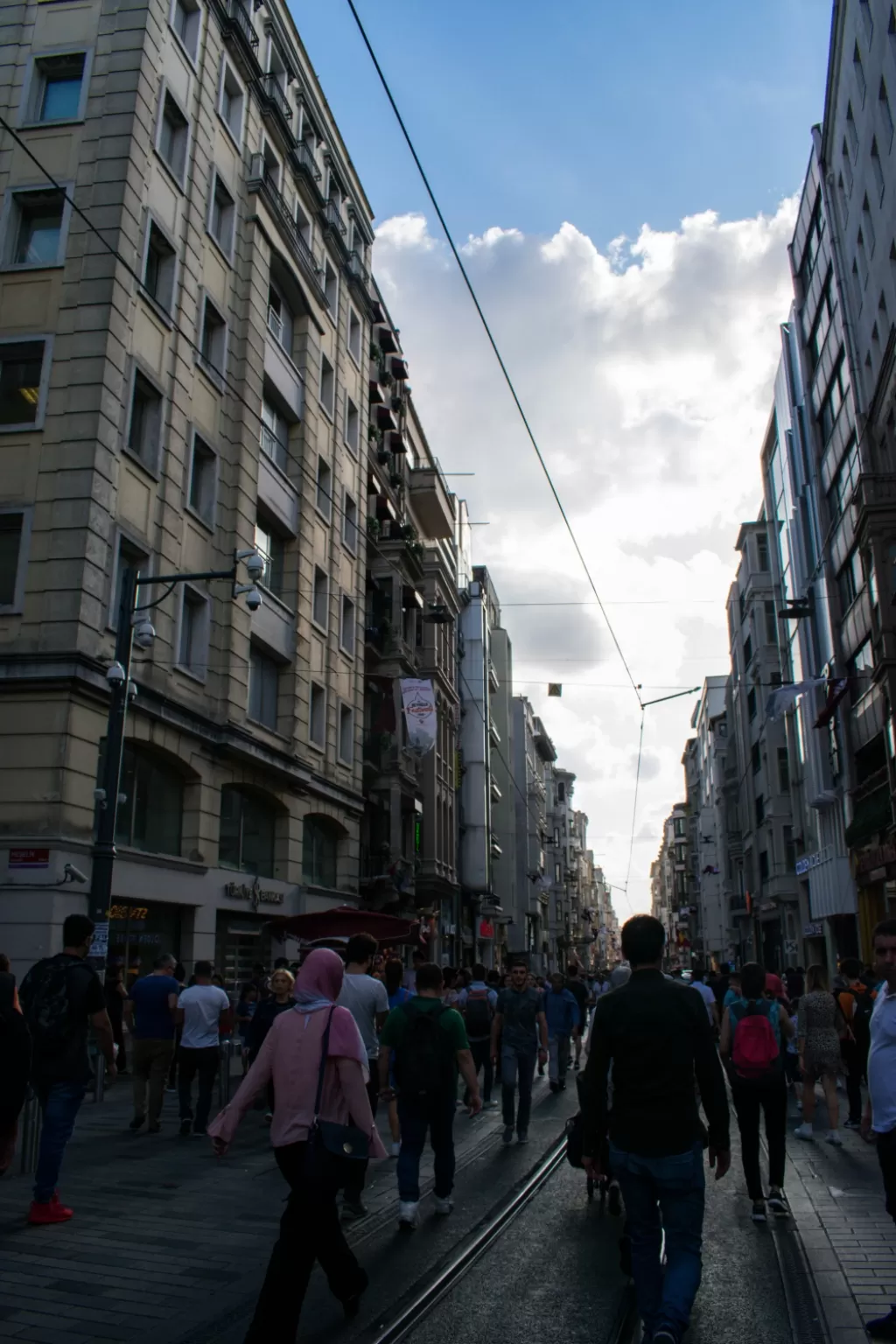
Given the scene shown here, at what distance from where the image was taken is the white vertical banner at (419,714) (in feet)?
102

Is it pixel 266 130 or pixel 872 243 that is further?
pixel 872 243

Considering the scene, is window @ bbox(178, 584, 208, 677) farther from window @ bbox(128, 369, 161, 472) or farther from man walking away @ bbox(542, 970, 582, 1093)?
man walking away @ bbox(542, 970, 582, 1093)

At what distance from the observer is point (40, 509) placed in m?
17.6

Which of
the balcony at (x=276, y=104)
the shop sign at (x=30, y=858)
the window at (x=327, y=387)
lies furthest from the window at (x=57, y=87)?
the shop sign at (x=30, y=858)

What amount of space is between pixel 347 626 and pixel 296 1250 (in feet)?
89.9

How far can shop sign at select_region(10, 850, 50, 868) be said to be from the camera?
51.6 ft

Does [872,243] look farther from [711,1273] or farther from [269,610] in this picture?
[711,1273]

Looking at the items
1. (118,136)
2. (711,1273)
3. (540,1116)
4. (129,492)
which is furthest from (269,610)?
(711,1273)

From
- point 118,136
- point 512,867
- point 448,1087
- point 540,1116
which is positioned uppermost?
point 118,136

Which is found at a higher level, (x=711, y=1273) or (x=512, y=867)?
(x=512, y=867)

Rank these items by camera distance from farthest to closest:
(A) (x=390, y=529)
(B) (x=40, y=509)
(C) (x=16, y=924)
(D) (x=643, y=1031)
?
(A) (x=390, y=529) → (B) (x=40, y=509) → (C) (x=16, y=924) → (D) (x=643, y=1031)

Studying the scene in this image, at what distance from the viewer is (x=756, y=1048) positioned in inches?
303

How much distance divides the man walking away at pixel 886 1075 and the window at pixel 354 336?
30849 millimetres

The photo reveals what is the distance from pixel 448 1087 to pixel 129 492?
1406cm
